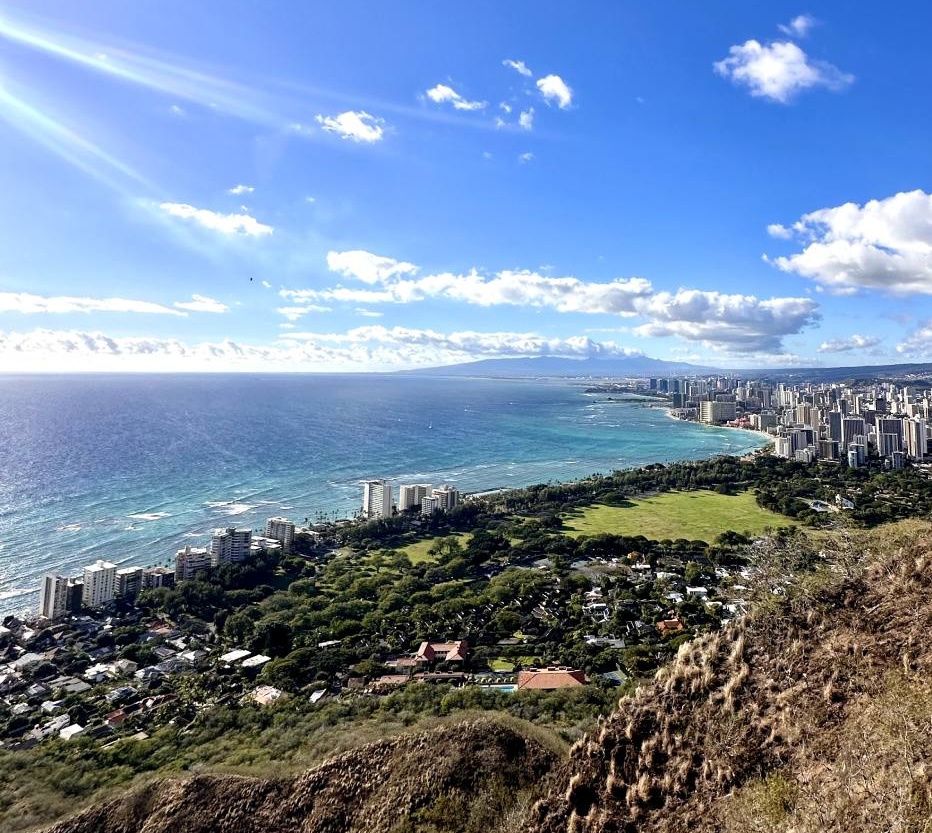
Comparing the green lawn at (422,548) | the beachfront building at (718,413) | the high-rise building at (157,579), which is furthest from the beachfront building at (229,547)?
the beachfront building at (718,413)

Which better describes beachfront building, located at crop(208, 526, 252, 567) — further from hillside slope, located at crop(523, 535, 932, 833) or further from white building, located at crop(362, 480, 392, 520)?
hillside slope, located at crop(523, 535, 932, 833)

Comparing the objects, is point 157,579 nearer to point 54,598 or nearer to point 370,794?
point 54,598

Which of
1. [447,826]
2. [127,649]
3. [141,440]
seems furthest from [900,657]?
[141,440]

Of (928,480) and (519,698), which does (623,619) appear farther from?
(928,480)

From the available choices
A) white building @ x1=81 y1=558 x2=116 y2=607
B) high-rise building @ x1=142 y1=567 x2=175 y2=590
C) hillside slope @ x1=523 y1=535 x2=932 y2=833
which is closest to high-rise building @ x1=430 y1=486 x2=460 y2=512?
high-rise building @ x1=142 y1=567 x2=175 y2=590

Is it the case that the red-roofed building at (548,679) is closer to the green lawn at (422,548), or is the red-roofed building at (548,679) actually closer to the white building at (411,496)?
the green lawn at (422,548)
